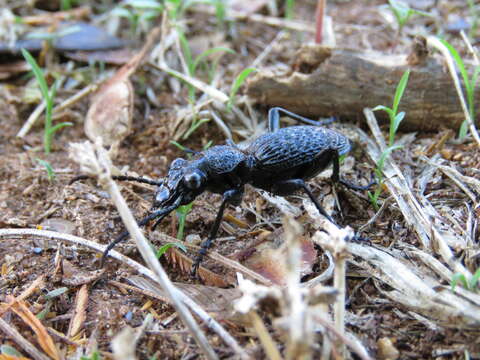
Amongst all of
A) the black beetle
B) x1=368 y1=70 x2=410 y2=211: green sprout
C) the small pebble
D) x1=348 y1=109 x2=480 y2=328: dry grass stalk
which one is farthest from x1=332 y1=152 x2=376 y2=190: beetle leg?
the small pebble

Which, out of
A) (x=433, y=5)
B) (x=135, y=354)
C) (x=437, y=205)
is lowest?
(x=135, y=354)

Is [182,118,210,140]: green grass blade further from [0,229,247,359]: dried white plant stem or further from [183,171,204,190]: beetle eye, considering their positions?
[0,229,247,359]: dried white plant stem

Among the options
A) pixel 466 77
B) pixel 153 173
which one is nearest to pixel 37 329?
pixel 153 173

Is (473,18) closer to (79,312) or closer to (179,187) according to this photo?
(179,187)

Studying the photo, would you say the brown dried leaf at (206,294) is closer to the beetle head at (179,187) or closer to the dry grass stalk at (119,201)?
the dry grass stalk at (119,201)

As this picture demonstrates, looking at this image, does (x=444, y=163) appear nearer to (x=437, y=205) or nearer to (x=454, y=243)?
(x=437, y=205)

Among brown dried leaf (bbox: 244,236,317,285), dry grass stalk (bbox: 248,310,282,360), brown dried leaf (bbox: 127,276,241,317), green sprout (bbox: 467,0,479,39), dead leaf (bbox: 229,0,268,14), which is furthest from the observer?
dead leaf (bbox: 229,0,268,14)

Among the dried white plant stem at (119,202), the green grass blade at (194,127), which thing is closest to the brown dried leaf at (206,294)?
the dried white plant stem at (119,202)
